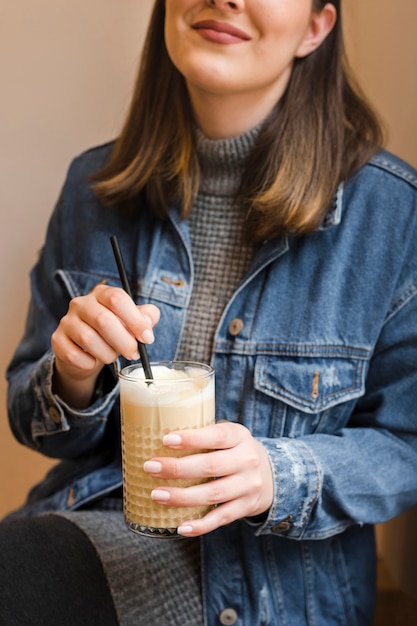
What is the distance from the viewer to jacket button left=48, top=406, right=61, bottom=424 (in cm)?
129

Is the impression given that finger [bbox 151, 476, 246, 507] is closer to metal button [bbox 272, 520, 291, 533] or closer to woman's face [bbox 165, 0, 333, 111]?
metal button [bbox 272, 520, 291, 533]

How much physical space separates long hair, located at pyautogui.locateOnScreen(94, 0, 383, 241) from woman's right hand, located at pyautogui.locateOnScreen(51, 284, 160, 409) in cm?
35

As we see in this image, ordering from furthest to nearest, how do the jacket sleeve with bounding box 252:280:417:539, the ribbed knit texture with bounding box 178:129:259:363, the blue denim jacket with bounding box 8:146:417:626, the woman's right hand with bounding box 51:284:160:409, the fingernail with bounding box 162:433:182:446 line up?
1. the ribbed knit texture with bounding box 178:129:259:363
2. the blue denim jacket with bounding box 8:146:417:626
3. the jacket sleeve with bounding box 252:280:417:539
4. the woman's right hand with bounding box 51:284:160:409
5. the fingernail with bounding box 162:433:182:446

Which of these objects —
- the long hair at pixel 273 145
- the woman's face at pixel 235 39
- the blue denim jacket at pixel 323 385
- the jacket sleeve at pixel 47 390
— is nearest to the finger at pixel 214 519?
the blue denim jacket at pixel 323 385

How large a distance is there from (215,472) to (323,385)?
38cm

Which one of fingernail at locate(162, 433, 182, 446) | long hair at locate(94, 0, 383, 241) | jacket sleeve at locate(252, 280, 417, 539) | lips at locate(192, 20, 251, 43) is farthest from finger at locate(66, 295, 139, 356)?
lips at locate(192, 20, 251, 43)

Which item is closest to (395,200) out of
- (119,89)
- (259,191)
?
(259,191)

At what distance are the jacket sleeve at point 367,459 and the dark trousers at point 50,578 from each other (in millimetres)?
254

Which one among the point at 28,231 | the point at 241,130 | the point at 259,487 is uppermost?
the point at 241,130

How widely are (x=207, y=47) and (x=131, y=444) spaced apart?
0.64m

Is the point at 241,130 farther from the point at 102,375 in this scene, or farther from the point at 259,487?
the point at 259,487

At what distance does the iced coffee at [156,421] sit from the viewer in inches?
36.3

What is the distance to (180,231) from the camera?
138 cm

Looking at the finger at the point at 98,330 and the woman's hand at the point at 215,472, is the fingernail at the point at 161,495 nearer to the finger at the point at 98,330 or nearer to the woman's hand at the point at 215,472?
the woman's hand at the point at 215,472
